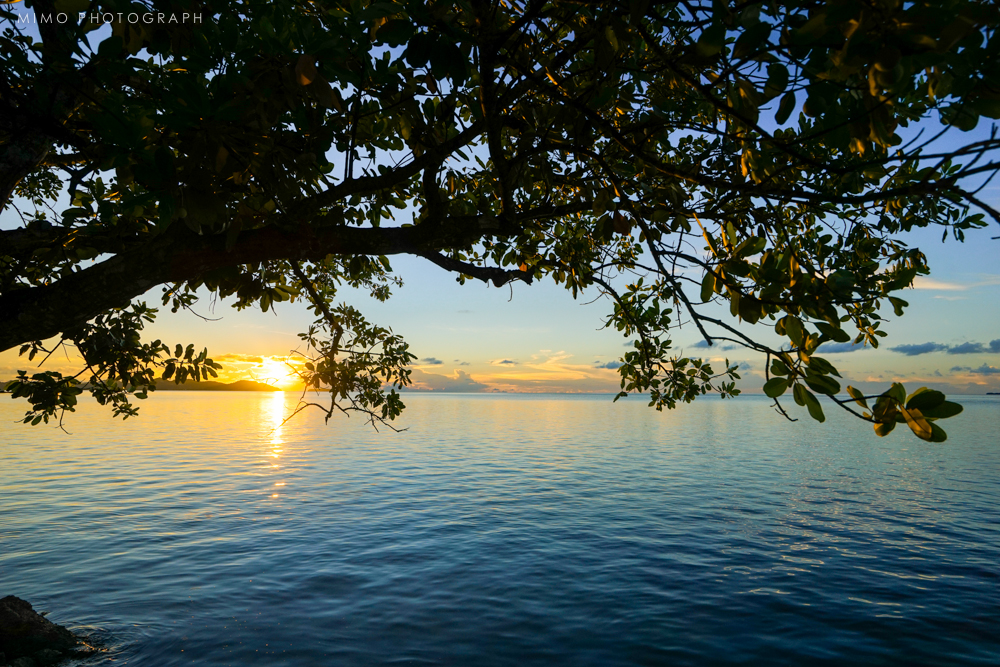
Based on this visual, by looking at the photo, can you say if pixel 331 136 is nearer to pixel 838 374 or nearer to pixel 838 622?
pixel 838 374

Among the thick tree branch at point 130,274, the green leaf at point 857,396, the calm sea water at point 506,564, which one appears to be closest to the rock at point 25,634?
the calm sea water at point 506,564

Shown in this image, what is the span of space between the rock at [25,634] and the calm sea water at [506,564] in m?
0.71

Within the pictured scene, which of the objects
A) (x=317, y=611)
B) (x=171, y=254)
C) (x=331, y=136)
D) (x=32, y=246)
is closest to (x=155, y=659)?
(x=317, y=611)

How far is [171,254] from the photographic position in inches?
217

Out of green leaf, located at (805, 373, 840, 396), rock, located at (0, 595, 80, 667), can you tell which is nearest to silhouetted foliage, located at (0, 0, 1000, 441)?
green leaf, located at (805, 373, 840, 396)

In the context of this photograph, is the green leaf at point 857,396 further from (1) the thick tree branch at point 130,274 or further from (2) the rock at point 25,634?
(2) the rock at point 25,634

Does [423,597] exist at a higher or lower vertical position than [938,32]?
lower

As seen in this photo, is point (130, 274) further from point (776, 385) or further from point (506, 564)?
point (506, 564)

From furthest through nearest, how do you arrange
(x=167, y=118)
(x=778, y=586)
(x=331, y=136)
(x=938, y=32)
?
(x=778, y=586) → (x=331, y=136) → (x=167, y=118) → (x=938, y=32)

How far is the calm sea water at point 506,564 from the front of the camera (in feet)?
34.3

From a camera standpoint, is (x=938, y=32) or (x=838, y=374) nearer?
(x=938, y=32)

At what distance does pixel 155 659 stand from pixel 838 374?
→ 1107cm

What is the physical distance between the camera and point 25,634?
9.27 meters

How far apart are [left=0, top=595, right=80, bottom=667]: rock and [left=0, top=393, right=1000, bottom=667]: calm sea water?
2.34ft
